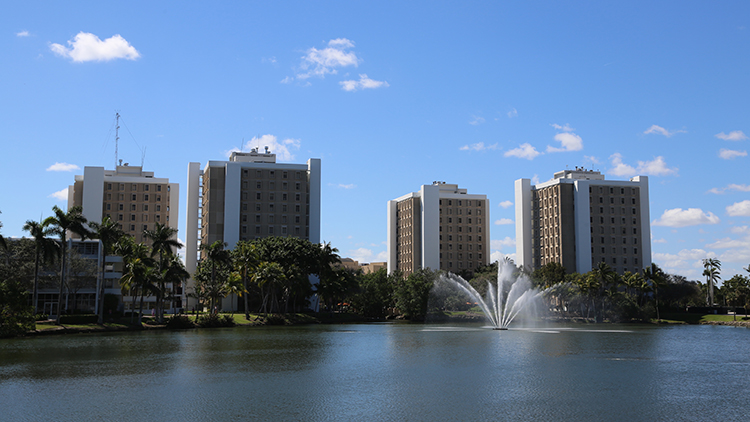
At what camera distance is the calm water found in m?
32.7

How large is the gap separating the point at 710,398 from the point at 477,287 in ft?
381

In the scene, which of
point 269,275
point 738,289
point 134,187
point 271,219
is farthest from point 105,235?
point 738,289

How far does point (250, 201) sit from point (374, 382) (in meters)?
142

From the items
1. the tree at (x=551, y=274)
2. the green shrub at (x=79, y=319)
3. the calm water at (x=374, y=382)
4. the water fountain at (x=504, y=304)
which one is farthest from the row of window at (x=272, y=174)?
the calm water at (x=374, y=382)

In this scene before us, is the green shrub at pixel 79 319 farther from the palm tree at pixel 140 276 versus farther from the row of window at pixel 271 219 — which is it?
the row of window at pixel 271 219

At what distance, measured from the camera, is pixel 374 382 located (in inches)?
1693

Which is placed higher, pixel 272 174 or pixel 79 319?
pixel 272 174

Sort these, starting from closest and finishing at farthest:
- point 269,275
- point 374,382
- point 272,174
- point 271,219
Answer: point 374,382
point 269,275
point 271,219
point 272,174

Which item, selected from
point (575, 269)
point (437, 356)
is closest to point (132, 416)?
point (437, 356)

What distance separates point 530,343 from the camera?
235 feet

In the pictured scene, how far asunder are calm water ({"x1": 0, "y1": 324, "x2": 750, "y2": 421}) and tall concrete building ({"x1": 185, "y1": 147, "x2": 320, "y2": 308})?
105 metres

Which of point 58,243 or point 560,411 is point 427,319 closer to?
point 58,243

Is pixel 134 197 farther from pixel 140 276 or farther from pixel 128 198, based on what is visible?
pixel 140 276

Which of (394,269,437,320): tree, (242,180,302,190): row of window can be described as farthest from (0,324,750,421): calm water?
(242,180,302,190): row of window
